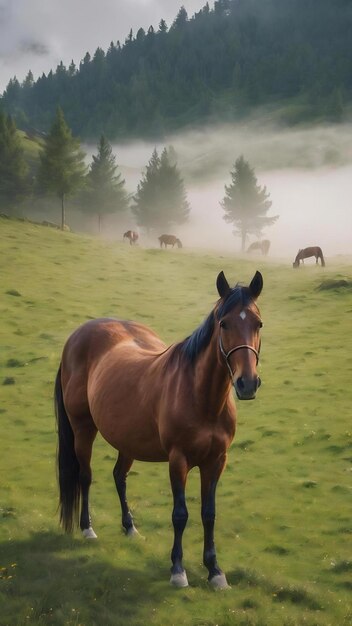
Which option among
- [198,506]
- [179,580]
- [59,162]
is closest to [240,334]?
[179,580]

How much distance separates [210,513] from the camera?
7246 millimetres

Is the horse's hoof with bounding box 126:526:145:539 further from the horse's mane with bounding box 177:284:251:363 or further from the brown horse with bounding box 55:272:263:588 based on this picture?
the horse's mane with bounding box 177:284:251:363

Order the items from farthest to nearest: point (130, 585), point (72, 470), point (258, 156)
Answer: point (258, 156) → point (72, 470) → point (130, 585)

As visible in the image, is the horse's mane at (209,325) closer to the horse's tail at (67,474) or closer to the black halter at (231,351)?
the black halter at (231,351)

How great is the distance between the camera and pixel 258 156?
602 feet

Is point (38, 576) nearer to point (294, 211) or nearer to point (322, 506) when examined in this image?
point (322, 506)

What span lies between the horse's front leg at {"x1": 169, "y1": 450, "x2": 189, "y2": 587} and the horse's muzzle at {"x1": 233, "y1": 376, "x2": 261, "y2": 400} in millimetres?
1648

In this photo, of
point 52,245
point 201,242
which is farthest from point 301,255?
point 201,242

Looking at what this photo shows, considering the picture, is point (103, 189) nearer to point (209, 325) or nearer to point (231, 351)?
point (209, 325)

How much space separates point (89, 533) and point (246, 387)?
4798mm

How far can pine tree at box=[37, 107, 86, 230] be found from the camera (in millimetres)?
61344

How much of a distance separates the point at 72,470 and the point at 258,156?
185 m

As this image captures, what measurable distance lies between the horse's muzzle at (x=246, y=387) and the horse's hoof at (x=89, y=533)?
4.68 meters

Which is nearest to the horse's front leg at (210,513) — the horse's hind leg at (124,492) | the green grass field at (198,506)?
the green grass field at (198,506)
